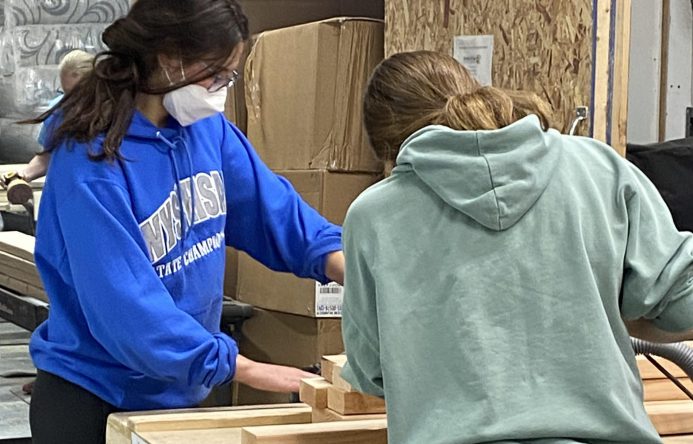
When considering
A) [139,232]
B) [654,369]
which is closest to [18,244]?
[139,232]

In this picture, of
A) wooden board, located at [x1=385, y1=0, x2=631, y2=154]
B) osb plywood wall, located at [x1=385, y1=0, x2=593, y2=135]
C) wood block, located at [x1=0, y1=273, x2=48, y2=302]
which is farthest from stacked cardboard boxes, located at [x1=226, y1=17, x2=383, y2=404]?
wood block, located at [x1=0, y1=273, x2=48, y2=302]

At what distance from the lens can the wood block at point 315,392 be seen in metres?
2.15

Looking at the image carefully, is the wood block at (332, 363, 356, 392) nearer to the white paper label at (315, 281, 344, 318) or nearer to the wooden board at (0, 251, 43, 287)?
the white paper label at (315, 281, 344, 318)

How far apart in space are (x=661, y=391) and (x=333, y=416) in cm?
69

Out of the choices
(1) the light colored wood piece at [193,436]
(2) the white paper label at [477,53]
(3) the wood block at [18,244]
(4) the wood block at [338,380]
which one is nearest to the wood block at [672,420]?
(4) the wood block at [338,380]

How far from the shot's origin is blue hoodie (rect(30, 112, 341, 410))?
205 centimetres

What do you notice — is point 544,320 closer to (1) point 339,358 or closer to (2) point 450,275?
(2) point 450,275

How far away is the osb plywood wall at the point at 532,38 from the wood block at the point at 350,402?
4.20 ft

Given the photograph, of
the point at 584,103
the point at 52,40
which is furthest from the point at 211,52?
the point at 52,40

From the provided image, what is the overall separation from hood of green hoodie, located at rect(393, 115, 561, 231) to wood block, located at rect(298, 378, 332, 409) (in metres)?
0.65

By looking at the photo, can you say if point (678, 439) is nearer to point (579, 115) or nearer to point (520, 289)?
point (520, 289)

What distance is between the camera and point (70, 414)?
218 centimetres

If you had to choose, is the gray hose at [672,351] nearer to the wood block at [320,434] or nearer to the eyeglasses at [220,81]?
the wood block at [320,434]

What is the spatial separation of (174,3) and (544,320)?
1023 millimetres
